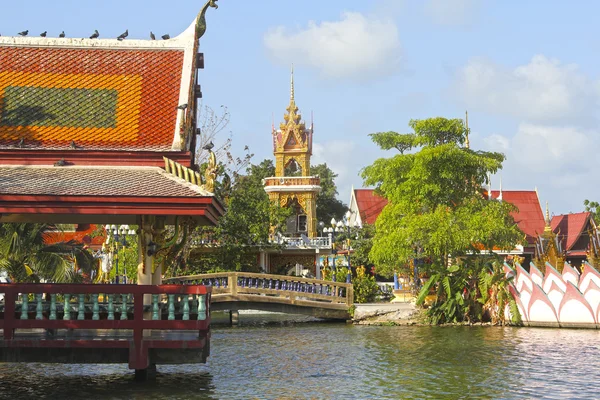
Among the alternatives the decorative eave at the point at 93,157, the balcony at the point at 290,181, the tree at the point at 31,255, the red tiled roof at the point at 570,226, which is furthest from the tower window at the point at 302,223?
the decorative eave at the point at 93,157

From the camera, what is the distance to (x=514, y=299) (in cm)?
2895

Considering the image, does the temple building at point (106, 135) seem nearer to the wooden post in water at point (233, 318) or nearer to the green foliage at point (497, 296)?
the green foliage at point (497, 296)

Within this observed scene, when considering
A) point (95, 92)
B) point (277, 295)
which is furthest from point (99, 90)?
point (277, 295)

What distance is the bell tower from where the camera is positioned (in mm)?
55781

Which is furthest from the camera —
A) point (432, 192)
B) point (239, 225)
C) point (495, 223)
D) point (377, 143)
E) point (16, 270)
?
point (239, 225)

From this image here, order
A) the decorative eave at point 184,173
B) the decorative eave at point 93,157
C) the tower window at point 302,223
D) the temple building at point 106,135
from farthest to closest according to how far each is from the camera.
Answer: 1. the tower window at point 302,223
2. the decorative eave at point 93,157
3. the decorative eave at point 184,173
4. the temple building at point 106,135

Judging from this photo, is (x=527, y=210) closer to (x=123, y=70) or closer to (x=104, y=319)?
(x=123, y=70)

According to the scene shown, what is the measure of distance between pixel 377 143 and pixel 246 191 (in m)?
8.78

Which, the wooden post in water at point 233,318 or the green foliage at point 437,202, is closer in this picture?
the green foliage at point 437,202

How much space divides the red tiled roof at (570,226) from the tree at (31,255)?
36171 mm

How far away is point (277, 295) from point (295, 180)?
927 inches

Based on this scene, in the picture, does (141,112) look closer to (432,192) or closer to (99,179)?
(99,179)

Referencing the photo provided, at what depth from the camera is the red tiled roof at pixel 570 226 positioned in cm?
5478

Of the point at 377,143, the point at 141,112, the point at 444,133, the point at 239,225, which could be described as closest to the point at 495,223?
the point at 444,133
